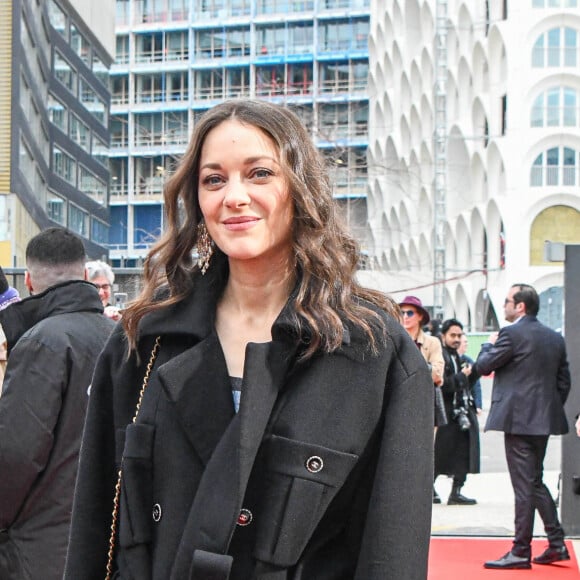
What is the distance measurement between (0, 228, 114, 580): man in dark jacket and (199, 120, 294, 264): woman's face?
1893mm

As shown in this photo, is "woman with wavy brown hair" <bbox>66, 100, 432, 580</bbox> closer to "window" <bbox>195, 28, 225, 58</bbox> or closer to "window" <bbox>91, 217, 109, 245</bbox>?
"window" <bbox>91, 217, 109, 245</bbox>

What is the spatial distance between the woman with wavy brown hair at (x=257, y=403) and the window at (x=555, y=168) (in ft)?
157

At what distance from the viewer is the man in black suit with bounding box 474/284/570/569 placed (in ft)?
29.4

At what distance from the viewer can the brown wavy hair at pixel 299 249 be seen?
2668mm

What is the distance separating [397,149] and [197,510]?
6808 centimetres

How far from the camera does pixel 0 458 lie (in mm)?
4355

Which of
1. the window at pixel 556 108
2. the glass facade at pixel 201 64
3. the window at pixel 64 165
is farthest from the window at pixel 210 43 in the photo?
the window at pixel 556 108

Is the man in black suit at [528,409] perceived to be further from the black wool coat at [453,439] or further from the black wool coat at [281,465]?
the black wool coat at [281,465]

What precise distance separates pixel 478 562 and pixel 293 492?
6946mm

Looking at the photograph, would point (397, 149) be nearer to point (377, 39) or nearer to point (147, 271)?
point (377, 39)

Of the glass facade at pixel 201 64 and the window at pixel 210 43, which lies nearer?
the glass facade at pixel 201 64

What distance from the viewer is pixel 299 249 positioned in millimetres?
2732

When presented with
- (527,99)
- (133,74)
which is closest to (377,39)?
(133,74)

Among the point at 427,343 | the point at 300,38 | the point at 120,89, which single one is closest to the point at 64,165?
the point at 300,38
